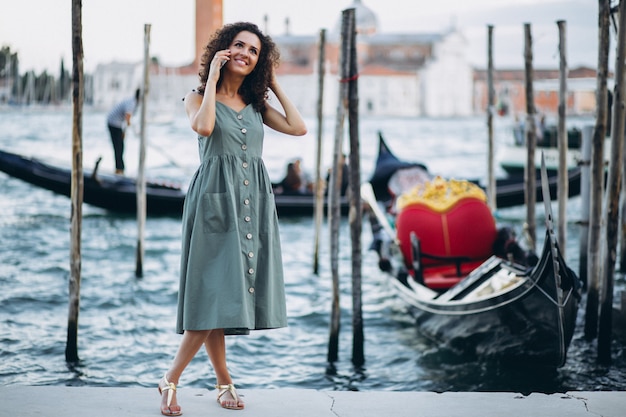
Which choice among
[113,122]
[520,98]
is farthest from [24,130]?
[520,98]

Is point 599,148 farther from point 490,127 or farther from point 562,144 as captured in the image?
point 490,127

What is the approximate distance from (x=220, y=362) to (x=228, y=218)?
0.31 m

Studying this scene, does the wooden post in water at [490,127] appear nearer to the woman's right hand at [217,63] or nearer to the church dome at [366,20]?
the woman's right hand at [217,63]

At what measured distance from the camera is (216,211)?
5.66ft

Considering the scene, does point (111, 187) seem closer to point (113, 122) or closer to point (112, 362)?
point (113, 122)

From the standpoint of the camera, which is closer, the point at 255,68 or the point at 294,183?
the point at 255,68

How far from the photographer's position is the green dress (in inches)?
67.5

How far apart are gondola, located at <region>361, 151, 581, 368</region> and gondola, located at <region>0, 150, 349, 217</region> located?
4.00 metres

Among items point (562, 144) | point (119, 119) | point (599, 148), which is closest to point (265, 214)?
point (599, 148)

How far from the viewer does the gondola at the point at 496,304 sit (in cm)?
280

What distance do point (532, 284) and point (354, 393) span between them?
118cm

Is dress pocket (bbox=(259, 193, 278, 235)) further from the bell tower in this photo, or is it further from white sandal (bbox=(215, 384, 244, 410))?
the bell tower

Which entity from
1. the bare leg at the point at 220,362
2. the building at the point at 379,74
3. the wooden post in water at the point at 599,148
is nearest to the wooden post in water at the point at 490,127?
the wooden post in water at the point at 599,148

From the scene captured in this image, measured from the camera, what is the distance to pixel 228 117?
5.75 feet
